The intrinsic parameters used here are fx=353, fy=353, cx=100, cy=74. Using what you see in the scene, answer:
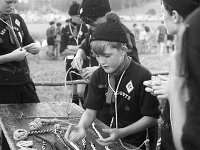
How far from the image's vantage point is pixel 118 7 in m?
56.2

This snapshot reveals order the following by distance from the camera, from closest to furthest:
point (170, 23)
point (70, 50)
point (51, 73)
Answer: point (170, 23), point (70, 50), point (51, 73)

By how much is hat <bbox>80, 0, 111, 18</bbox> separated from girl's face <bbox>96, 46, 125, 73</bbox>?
49.8 inches

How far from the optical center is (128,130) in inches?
99.1

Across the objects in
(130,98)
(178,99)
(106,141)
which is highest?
(178,99)

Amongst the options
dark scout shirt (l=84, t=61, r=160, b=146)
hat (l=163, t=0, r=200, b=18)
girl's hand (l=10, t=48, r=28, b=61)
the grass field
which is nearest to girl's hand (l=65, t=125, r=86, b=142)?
dark scout shirt (l=84, t=61, r=160, b=146)

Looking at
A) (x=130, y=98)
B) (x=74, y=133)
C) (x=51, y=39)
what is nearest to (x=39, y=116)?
(x=74, y=133)

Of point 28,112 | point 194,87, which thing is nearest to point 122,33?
point 28,112

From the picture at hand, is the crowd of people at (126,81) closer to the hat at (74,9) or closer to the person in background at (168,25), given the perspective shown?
the person in background at (168,25)

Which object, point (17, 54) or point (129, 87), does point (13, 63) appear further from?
point (129, 87)

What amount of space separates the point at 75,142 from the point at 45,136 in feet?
1.16

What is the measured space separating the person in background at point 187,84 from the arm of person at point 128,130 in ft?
3.84

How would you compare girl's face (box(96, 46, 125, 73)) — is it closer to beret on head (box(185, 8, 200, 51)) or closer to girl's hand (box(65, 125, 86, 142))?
girl's hand (box(65, 125, 86, 142))

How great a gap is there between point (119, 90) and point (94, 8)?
1371 mm

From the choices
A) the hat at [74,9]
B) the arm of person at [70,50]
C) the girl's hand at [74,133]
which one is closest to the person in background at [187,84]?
the girl's hand at [74,133]
